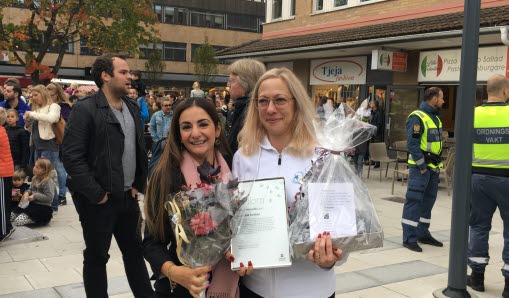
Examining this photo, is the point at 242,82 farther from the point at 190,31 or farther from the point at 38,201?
the point at 190,31

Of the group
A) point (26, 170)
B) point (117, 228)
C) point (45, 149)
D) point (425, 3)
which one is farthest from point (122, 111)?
point (425, 3)

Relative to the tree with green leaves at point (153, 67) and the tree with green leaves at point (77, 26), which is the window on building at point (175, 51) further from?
the tree with green leaves at point (77, 26)

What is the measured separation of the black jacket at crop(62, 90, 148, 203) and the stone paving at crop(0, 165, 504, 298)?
132 cm

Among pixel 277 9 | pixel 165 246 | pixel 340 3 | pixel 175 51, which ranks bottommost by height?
pixel 165 246

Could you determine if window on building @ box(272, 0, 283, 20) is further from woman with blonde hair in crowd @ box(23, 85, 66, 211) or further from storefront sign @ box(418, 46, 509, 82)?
woman with blonde hair in crowd @ box(23, 85, 66, 211)

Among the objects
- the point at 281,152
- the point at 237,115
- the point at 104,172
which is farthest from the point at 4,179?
the point at 281,152

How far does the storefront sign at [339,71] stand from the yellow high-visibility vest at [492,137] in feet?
35.8

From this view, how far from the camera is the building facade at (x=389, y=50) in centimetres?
1175

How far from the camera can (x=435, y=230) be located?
7.16 metres

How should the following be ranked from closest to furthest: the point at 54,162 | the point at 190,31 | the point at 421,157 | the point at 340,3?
the point at 421,157
the point at 54,162
the point at 340,3
the point at 190,31

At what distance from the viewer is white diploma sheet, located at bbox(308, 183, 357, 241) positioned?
1.87 m

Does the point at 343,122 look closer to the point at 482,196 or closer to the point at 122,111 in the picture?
the point at 122,111

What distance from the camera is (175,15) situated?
45969mm

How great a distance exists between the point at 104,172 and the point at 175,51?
142 feet
